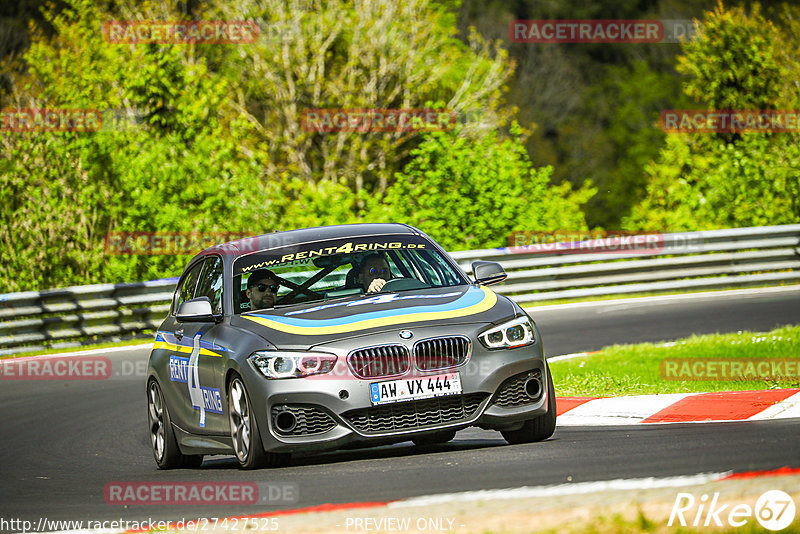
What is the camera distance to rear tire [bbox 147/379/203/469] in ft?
31.1

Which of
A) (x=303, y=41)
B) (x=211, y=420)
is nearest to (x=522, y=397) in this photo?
(x=211, y=420)

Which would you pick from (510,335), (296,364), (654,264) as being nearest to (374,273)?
(510,335)

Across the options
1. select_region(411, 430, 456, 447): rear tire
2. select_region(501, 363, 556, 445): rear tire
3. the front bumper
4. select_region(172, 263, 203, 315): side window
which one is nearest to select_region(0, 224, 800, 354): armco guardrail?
select_region(172, 263, 203, 315): side window

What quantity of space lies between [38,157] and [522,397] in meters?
16.9

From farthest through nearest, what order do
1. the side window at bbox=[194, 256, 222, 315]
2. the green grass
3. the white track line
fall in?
the green grass < the side window at bbox=[194, 256, 222, 315] < the white track line

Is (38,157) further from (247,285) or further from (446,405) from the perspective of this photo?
(446,405)

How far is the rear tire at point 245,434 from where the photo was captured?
8.00 metres

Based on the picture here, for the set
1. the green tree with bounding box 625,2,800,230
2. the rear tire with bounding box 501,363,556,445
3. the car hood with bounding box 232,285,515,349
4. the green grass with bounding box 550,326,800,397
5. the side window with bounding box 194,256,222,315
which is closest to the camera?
the car hood with bounding box 232,285,515,349

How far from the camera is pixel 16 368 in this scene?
16.8 meters

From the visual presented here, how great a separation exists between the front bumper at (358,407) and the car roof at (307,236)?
1.66m

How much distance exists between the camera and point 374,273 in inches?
362

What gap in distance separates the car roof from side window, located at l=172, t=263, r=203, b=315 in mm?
278

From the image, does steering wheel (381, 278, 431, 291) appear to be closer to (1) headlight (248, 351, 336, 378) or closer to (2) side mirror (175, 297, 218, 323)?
(2) side mirror (175, 297, 218, 323)

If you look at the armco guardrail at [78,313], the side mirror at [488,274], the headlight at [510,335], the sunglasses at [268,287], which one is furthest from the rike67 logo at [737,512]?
the armco guardrail at [78,313]
